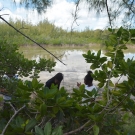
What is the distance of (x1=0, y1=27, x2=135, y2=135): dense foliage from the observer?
0.62m

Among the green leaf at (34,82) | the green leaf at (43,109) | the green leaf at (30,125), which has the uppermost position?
the green leaf at (34,82)

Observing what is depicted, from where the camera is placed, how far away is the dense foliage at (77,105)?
62 centimetres

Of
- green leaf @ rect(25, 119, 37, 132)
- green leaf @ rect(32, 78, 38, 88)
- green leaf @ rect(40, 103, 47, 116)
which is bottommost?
green leaf @ rect(25, 119, 37, 132)

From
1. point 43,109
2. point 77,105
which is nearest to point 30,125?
point 43,109

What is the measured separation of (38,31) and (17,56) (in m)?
20.2

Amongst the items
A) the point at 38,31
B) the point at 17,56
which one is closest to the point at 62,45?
the point at 38,31

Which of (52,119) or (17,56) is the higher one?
(17,56)

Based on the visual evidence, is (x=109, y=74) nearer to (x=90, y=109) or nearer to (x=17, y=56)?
(x=90, y=109)

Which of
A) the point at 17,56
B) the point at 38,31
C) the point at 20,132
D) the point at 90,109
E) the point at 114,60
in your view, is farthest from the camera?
the point at 38,31

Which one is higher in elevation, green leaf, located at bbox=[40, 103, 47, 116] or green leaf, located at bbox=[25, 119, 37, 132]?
green leaf, located at bbox=[40, 103, 47, 116]

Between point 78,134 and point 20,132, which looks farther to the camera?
point 78,134

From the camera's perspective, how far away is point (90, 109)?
0.70 meters

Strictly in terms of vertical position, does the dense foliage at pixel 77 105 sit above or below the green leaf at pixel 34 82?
below

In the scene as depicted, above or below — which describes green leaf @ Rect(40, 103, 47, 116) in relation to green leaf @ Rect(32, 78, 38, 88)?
below
